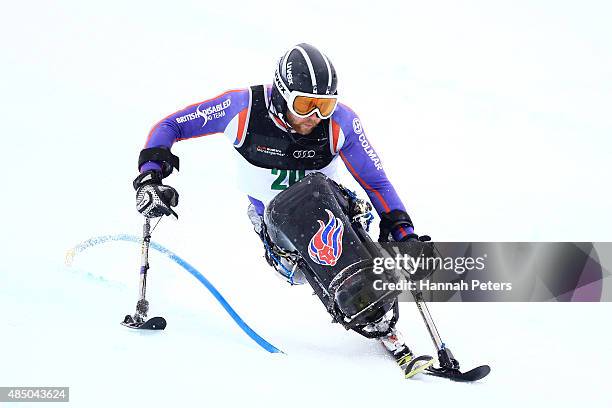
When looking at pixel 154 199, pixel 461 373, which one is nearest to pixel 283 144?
pixel 154 199

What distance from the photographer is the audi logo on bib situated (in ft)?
A: 15.6

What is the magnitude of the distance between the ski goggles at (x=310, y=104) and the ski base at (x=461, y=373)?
5.54 feet

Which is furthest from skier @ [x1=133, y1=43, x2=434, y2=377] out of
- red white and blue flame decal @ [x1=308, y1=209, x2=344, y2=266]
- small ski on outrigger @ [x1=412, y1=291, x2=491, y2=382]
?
small ski on outrigger @ [x1=412, y1=291, x2=491, y2=382]

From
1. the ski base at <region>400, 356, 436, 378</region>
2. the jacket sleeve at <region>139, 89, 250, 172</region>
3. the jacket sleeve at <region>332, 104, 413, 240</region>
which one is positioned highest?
the jacket sleeve at <region>139, 89, 250, 172</region>

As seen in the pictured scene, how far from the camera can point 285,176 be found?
16.0 ft

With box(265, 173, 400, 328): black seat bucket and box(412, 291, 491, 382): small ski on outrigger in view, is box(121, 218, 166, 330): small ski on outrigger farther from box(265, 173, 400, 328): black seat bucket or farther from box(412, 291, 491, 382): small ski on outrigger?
box(412, 291, 491, 382): small ski on outrigger

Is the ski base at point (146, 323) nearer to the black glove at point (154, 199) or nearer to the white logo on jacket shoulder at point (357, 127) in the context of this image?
the black glove at point (154, 199)

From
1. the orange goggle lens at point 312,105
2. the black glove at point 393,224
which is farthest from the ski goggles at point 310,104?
the black glove at point 393,224

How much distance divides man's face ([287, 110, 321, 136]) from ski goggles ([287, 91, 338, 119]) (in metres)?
0.14

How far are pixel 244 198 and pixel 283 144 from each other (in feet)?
11.6

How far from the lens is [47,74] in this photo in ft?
34.8

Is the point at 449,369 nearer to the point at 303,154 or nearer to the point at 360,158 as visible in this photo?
the point at 360,158

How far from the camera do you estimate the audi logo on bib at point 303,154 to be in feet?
15.6

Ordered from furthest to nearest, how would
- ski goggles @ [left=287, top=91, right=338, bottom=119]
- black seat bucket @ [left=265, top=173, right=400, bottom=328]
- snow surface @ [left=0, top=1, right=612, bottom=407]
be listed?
1. ski goggles @ [left=287, top=91, right=338, bottom=119]
2. black seat bucket @ [left=265, top=173, right=400, bottom=328]
3. snow surface @ [left=0, top=1, right=612, bottom=407]
